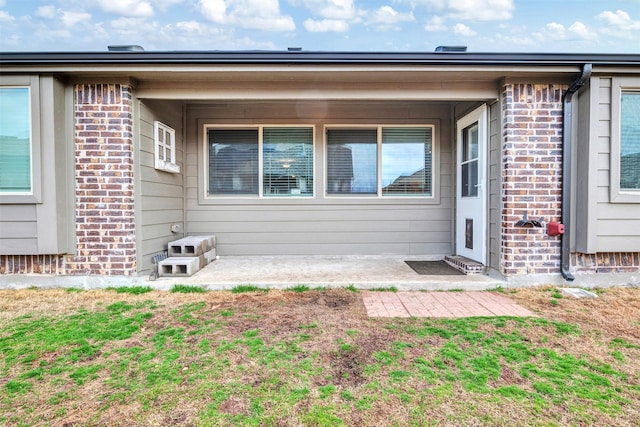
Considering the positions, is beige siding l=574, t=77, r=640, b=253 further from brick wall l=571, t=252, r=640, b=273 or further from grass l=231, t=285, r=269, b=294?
grass l=231, t=285, r=269, b=294

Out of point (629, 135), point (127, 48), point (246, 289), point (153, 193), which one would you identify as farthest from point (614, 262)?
point (127, 48)

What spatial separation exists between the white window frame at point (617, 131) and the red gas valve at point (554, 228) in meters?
0.64

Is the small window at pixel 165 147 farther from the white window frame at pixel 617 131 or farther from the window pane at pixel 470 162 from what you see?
the white window frame at pixel 617 131

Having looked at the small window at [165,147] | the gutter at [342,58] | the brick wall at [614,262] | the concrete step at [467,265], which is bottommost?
the concrete step at [467,265]

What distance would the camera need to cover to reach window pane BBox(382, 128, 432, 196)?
210 inches

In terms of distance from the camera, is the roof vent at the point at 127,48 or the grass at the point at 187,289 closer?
the grass at the point at 187,289

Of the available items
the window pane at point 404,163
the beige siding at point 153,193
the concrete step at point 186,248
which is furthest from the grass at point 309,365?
the window pane at point 404,163

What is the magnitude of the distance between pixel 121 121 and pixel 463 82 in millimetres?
3957

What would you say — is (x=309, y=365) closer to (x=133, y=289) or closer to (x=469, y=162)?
(x=133, y=289)

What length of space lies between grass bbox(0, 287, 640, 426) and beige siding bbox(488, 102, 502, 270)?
85cm

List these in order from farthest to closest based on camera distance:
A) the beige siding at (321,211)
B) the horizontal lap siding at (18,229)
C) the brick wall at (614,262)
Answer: the beige siding at (321,211) → the brick wall at (614,262) → the horizontal lap siding at (18,229)

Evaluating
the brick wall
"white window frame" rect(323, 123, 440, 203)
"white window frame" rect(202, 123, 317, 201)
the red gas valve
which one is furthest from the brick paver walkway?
"white window frame" rect(202, 123, 317, 201)

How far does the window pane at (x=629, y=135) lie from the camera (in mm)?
3709

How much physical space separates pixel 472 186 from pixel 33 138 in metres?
5.25
